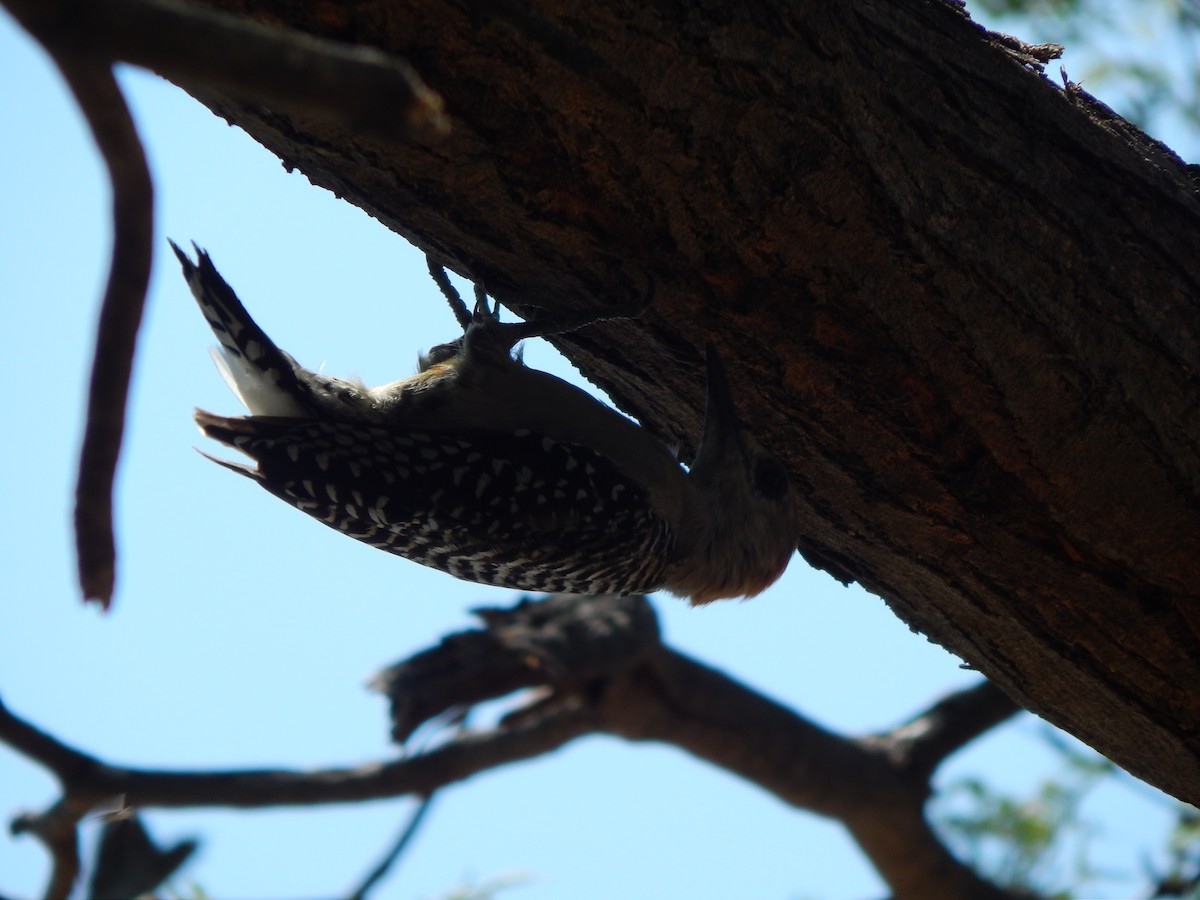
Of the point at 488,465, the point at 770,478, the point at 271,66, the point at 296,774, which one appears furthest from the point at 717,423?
the point at 271,66

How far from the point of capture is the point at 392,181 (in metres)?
2.81

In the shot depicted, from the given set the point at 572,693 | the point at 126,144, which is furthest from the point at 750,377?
the point at 572,693

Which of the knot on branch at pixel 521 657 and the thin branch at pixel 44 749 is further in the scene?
the knot on branch at pixel 521 657

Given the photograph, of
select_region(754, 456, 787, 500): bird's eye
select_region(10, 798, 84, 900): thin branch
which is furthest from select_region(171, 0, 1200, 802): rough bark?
select_region(10, 798, 84, 900): thin branch

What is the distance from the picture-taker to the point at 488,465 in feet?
12.5

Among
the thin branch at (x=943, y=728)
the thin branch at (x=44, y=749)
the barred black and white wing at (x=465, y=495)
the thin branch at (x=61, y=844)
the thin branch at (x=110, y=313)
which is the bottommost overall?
the thin branch at (x=61, y=844)

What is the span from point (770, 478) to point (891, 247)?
1.25m

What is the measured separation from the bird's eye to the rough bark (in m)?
0.37

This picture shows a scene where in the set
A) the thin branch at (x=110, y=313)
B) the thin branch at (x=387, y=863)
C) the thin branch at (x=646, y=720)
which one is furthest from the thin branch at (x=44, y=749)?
the thin branch at (x=646, y=720)

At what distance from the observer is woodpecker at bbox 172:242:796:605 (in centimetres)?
369

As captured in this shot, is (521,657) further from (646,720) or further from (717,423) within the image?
(717,423)

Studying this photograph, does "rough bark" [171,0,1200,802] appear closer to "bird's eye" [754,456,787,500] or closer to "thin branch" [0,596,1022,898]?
"bird's eye" [754,456,787,500]

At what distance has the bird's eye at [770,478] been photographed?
12.0 feet

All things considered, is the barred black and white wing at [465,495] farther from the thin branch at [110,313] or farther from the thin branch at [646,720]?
the thin branch at [110,313]
